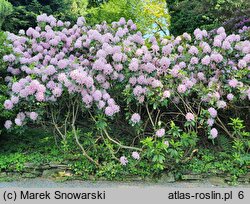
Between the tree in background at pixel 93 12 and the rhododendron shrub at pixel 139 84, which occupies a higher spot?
the tree in background at pixel 93 12

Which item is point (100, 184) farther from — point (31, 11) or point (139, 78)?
point (31, 11)

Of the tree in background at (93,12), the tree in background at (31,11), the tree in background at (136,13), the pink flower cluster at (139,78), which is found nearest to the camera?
the pink flower cluster at (139,78)

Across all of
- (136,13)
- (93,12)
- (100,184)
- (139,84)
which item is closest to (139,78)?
(139,84)

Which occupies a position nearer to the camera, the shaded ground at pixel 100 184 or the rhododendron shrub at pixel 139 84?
the shaded ground at pixel 100 184

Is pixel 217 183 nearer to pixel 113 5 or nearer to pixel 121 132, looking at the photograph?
pixel 121 132

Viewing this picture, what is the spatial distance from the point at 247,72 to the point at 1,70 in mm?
3964

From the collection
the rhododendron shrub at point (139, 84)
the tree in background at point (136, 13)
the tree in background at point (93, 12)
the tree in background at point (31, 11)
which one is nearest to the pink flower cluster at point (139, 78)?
the rhododendron shrub at point (139, 84)

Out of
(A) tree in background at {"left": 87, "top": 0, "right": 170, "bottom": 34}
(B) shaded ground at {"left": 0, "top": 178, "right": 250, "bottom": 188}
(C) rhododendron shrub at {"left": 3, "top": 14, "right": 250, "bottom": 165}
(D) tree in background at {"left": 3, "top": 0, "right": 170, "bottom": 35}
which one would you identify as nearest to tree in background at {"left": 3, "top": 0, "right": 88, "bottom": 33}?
(D) tree in background at {"left": 3, "top": 0, "right": 170, "bottom": 35}

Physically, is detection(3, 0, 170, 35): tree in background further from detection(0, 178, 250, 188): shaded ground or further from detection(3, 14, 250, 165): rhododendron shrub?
detection(0, 178, 250, 188): shaded ground

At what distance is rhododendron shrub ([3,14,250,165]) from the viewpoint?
5.18 meters

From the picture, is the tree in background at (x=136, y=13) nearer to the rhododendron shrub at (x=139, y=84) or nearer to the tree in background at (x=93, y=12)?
the tree in background at (x=93, y=12)

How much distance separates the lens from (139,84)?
5277 mm

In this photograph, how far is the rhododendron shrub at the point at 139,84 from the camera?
518 centimetres

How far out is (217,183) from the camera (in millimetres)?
5121
